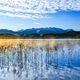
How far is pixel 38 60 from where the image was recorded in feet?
6.57

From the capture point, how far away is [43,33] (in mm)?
2018

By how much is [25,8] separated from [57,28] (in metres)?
0.34

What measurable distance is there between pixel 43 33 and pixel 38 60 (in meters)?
0.25

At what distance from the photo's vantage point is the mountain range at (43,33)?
2.01m

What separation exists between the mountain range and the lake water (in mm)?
45

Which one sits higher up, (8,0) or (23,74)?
(8,0)

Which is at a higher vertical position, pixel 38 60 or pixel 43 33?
pixel 43 33

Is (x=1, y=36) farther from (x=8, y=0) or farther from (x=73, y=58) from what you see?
(x=73, y=58)

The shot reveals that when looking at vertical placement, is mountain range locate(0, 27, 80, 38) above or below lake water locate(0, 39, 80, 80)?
above

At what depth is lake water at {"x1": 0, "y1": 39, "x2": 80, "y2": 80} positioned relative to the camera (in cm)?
199

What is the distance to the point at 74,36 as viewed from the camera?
201 cm

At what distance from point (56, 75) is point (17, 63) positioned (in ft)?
1.20

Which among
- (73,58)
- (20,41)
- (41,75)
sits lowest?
(41,75)

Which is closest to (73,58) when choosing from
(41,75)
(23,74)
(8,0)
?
(41,75)
